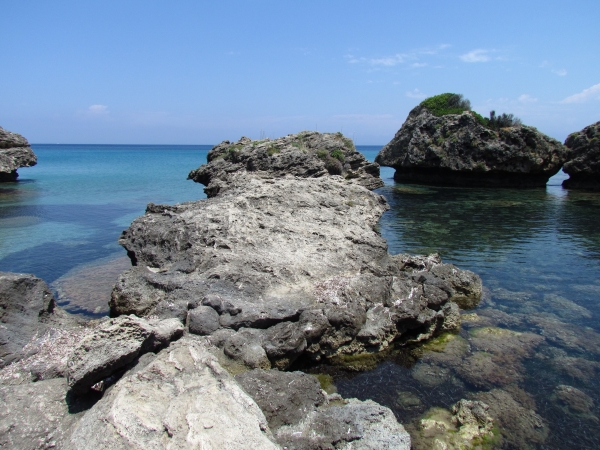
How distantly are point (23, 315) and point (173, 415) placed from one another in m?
5.89

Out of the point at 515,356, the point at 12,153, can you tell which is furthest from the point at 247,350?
the point at 12,153

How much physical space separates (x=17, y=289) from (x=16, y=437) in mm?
4780

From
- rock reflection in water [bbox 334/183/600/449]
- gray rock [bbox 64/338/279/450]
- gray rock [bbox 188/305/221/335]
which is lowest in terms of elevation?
rock reflection in water [bbox 334/183/600/449]

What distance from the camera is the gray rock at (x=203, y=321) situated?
9.39 meters

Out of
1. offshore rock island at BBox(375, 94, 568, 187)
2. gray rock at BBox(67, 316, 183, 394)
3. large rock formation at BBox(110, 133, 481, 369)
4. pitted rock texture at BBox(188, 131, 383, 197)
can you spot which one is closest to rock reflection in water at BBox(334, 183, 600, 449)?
large rock formation at BBox(110, 133, 481, 369)

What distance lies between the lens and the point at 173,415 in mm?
5281

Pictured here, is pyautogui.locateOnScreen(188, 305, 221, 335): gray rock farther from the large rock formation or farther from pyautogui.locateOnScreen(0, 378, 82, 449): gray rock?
pyautogui.locateOnScreen(0, 378, 82, 449): gray rock

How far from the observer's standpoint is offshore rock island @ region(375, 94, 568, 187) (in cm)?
4600

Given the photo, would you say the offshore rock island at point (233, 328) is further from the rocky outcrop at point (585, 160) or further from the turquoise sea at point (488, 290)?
the rocky outcrop at point (585, 160)

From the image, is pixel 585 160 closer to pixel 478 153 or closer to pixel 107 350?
pixel 478 153

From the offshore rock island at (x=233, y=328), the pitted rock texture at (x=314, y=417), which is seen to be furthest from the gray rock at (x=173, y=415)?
the pitted rock texture at (x=314, y=417)

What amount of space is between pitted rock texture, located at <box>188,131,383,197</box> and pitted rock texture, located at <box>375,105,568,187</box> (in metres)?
23.1

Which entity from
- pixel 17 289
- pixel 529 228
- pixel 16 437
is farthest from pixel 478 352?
pixel 529 228

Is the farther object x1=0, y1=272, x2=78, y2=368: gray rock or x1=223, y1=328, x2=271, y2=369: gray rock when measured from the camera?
x1=223, y1=328, x2=271, y2=369: gray rock
